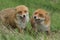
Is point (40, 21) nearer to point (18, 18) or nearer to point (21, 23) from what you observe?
point (21, 23)

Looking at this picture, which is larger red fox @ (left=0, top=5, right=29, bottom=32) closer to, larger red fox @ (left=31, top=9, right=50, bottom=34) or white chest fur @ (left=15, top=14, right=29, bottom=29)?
white chest fur @ (left=15, top=14, right=29, bottom=29)

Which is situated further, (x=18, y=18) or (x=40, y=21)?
(x=40, y=21)

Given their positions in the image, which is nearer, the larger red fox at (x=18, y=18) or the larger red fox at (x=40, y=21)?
the larger red fox at (x=18, y=18)

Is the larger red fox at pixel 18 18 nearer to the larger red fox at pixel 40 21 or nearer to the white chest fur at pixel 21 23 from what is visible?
the white chest fur at pixel 21 23

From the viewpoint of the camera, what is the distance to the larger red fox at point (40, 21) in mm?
13539

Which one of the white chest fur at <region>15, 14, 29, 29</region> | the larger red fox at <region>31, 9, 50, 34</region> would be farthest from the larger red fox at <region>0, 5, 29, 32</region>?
the larger red fox at <region>31, 9, 50, 34</region>

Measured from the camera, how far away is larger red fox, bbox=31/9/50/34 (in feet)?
44.4

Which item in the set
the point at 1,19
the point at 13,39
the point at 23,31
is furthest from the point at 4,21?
the point at 13,39

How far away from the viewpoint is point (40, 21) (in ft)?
45.3

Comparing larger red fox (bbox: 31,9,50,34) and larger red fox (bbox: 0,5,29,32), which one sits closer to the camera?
larger red fox (bbox: 0,5,29,32)

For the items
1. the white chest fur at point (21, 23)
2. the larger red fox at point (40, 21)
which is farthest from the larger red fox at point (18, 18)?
the larger red fox at point (40, 21)

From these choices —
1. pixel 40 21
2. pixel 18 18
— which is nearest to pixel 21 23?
pixel 18 18

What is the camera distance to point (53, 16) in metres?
19.5

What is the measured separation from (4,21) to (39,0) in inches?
333
